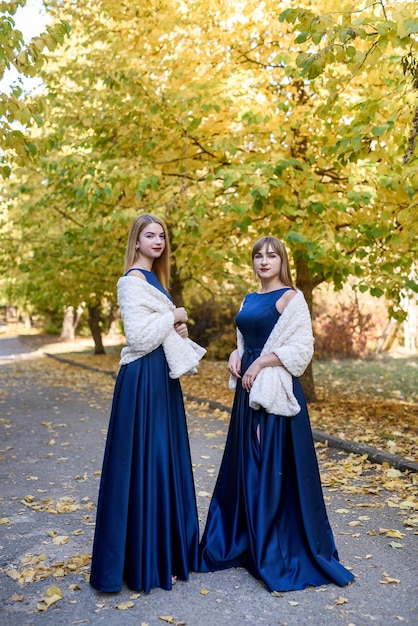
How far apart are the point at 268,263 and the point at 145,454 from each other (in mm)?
1286

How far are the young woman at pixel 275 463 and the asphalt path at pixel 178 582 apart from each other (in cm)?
12

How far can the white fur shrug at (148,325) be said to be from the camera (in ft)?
11.5

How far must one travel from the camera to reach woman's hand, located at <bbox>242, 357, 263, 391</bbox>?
3.71 m

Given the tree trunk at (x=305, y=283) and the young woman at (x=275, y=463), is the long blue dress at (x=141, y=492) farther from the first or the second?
the tree trunk at (x=305, y=283)

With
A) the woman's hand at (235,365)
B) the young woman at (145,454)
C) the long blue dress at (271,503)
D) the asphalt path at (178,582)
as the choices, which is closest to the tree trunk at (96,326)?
the asphalt path at (178,582)

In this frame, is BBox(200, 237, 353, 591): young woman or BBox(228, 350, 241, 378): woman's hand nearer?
BBox(200, 237, 353, 591): young woman

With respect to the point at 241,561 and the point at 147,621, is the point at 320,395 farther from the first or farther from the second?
the point at 147,621

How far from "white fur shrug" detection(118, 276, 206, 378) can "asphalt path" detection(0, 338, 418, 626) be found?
1206 millimetres

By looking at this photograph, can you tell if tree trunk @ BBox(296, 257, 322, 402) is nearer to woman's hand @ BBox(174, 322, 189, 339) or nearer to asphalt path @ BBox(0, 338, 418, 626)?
asphalt path @ BBox(0, 338, 418, 626)

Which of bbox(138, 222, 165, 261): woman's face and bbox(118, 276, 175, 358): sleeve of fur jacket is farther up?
bbox(138, 222, 165, 261): woman's face

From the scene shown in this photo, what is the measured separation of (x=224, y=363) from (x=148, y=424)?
47.0ft

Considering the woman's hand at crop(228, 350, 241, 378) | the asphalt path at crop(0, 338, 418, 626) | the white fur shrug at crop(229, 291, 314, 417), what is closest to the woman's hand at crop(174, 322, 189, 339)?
the woman's hand at crop(228, 350, 241, 378)

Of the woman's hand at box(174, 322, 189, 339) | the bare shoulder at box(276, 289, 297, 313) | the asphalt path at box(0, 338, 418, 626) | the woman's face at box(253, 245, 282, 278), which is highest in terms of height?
the woman's face at box(253, 245, 282, 278)

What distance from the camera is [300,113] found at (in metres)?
7.96
